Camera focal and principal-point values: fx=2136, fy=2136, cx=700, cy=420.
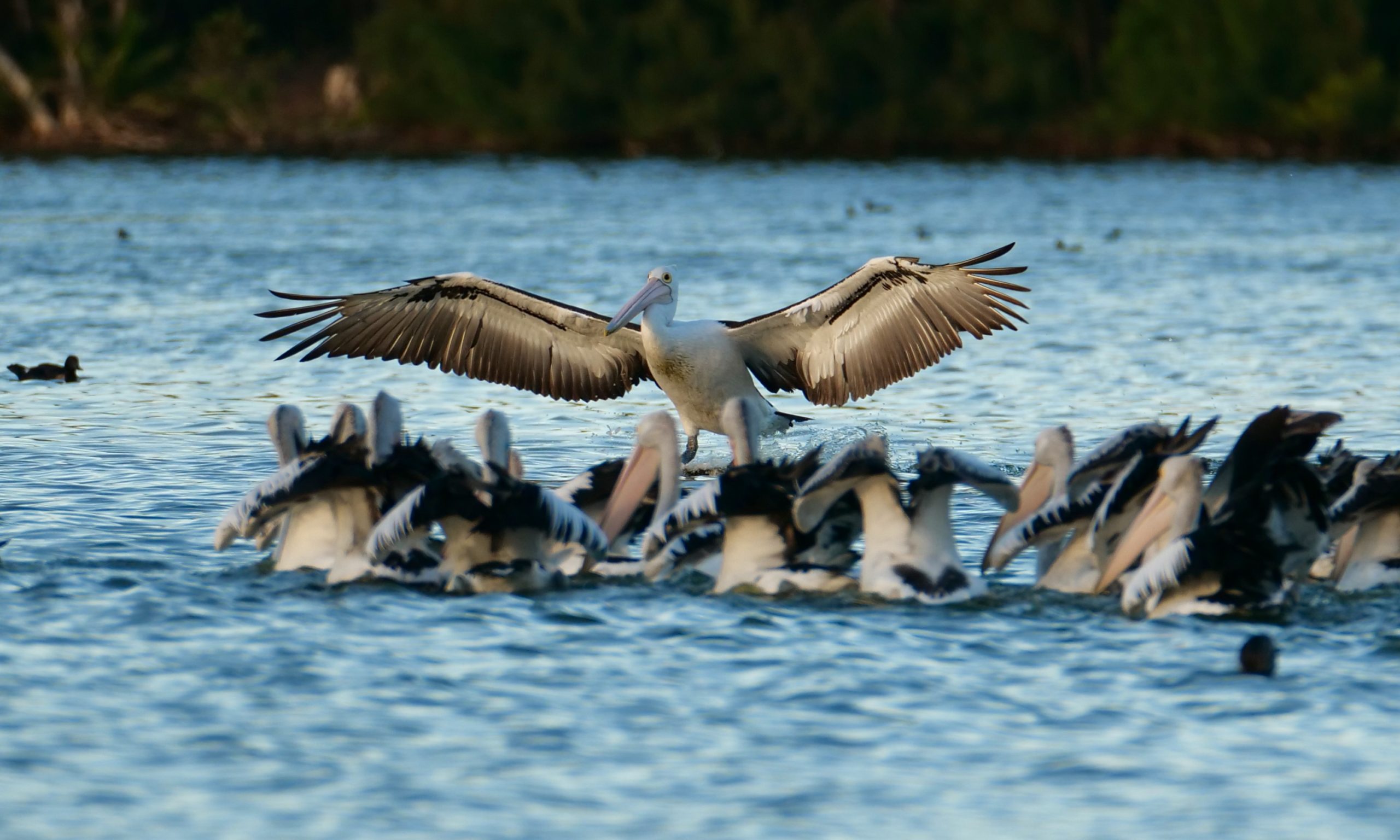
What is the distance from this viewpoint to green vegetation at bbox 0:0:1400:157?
181 ft

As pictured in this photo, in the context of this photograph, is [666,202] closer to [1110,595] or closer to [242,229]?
[242,229]

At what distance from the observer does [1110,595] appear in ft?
28.9

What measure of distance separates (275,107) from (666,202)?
2595 cm

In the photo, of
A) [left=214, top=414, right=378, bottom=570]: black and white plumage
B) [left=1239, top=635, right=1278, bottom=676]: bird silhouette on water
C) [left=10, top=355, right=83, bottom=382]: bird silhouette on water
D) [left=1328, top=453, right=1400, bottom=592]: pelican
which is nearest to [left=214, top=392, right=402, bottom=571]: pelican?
[left=214, top=414, right=378, bottom=570]: black and white plumage

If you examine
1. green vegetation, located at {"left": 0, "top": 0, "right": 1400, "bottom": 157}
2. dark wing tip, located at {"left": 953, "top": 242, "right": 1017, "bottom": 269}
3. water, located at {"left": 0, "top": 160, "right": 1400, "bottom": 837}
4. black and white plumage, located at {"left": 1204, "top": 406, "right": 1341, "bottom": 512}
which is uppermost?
green vegetation, located at {"left": 0, "top": 0, "right": 1400, "bottom": 157}

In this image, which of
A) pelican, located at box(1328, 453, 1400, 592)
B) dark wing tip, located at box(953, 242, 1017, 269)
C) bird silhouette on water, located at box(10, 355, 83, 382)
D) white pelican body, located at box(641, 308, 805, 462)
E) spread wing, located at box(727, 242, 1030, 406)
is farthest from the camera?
bird silhouette on water, located at box(10, 355, 83, 382)

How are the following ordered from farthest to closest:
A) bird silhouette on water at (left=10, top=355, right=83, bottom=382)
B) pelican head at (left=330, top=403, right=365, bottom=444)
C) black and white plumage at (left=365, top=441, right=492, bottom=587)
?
bird silhouette on water at (left=10, top=355, right=83, bottom=382)
pelican head at (left=330, top=403, right=365, bottom=444)
black and white plumage at (left=365, top=441, right=492, bottom=587)

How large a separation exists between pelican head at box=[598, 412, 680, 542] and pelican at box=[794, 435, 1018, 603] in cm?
87

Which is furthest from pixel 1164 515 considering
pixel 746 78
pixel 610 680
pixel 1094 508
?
pixel 746 78

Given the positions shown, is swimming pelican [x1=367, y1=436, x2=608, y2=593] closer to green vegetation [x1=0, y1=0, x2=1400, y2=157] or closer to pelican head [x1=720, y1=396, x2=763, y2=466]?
pelican head [x1=720, y1=396, x2=763, y2=466]

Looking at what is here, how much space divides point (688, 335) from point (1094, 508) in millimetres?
4058

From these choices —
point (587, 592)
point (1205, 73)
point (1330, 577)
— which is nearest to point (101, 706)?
point (587, 592)

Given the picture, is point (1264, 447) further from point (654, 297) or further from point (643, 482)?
point (654, 297)

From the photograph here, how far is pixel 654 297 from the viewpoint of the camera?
1230 centimetres
